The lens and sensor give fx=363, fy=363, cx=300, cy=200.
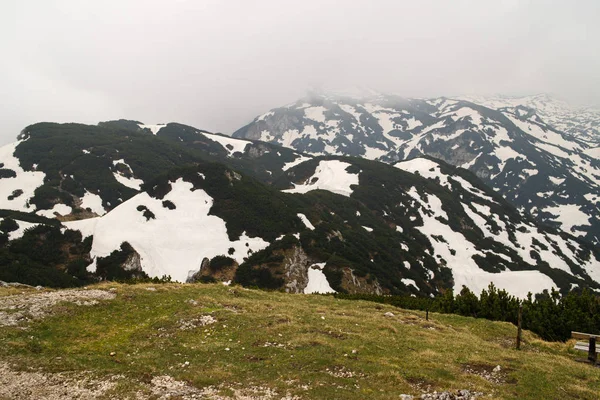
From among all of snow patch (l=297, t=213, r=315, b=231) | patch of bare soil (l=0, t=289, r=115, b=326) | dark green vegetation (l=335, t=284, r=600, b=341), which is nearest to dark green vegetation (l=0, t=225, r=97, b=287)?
patch of bare soil (l=0, t=289, r=115, b=326)

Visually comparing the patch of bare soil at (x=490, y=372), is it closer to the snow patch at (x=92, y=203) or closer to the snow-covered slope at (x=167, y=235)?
the snow-covered slope at (x=167, y=235)

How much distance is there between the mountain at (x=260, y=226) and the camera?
75.2 m

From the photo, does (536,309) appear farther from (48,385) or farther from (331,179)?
(331,179)

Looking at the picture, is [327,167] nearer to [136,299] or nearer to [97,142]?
[97,142]

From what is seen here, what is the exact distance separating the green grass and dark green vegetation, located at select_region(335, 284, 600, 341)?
5.18 metres

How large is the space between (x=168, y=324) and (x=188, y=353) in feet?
13.3

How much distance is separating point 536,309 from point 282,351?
25.5m

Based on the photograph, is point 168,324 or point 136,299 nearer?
point 168,324

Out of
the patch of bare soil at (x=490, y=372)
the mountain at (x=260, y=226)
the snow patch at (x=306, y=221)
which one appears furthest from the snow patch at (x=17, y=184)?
the patch of bare soil at (x=490, y=372)

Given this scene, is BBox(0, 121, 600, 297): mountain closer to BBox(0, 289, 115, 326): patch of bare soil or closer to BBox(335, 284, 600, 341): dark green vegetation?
BBox(335, 284, 600, 341): dark green vegetation

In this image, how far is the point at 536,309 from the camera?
102 ft

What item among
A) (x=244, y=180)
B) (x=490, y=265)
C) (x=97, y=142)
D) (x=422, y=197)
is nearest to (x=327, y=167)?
(x=422, y=197)

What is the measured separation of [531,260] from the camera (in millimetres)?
133750

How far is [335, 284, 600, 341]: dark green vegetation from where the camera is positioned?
27.5m
